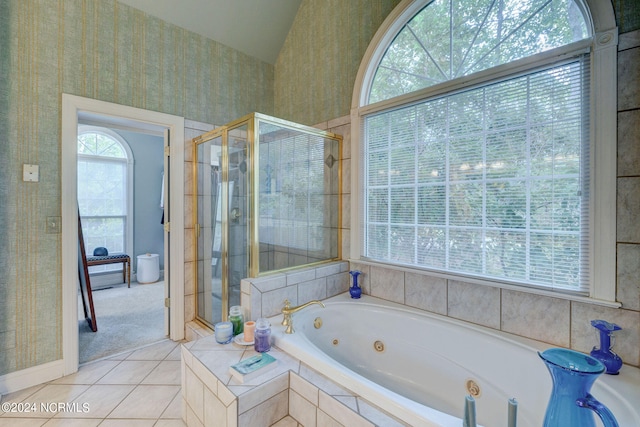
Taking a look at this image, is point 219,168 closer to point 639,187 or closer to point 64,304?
point 64,304

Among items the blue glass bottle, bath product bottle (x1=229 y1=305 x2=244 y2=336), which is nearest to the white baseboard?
bath product bottle (x1=229 y1=305 x2=244 y2=336)

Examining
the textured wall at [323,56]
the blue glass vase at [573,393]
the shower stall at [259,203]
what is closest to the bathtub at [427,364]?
the blue glass vase at [573,393]

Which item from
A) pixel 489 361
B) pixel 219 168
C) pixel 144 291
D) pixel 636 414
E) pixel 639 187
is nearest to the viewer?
pixel 636 414

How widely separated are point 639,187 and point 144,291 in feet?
16.1

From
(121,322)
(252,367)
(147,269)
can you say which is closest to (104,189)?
(147,269)

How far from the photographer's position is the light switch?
1.89 metres

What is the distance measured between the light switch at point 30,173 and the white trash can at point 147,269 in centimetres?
281

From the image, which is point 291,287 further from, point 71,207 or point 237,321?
point 71,207

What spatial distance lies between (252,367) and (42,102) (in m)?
2.20

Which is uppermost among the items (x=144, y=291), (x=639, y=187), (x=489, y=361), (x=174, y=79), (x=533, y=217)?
(x=174, y=79)

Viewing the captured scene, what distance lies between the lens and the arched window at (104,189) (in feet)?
13.8

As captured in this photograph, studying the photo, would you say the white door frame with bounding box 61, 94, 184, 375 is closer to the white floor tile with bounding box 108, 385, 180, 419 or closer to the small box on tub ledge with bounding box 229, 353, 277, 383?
the white floor tile with bounding box 108, 385, 180, 419

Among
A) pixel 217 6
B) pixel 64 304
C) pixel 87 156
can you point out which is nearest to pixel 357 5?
pixel 217 6

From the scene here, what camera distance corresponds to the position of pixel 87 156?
13.7 feet
